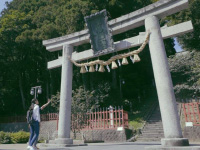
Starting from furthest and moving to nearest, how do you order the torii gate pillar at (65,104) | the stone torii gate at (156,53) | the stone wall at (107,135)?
the stone wall at (107,135) → the torii gate pillar at (65,104) → the stone torii gate at (156,53)

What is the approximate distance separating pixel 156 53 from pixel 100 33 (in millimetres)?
2540

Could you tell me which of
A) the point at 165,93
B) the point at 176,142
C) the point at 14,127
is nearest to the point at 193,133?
the point at 176,142

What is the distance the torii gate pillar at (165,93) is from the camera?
219 inches

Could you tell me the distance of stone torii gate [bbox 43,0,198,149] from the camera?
5.70 meters

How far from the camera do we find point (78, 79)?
1838cm

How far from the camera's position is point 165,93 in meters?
5.87

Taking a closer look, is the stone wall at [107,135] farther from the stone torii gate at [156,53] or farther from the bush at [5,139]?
the bush at [5,139]

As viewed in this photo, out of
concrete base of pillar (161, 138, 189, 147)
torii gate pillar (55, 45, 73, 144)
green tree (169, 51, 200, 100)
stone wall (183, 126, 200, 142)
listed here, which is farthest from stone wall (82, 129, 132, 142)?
green tree (169, 51, 200, 100)

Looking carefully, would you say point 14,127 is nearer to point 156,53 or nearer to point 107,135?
point 107,135

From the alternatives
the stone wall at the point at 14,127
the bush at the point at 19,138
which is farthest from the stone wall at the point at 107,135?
the stone wall at the point at 14,127

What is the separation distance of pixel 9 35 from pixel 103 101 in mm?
12095

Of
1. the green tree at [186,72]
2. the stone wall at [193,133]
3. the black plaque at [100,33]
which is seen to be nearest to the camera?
the black plaque at [100,33]

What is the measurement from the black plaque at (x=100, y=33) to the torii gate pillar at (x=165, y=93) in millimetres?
1647

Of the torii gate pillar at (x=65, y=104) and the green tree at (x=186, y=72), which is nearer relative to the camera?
the torii gate pillar at (x=65, y=104)
